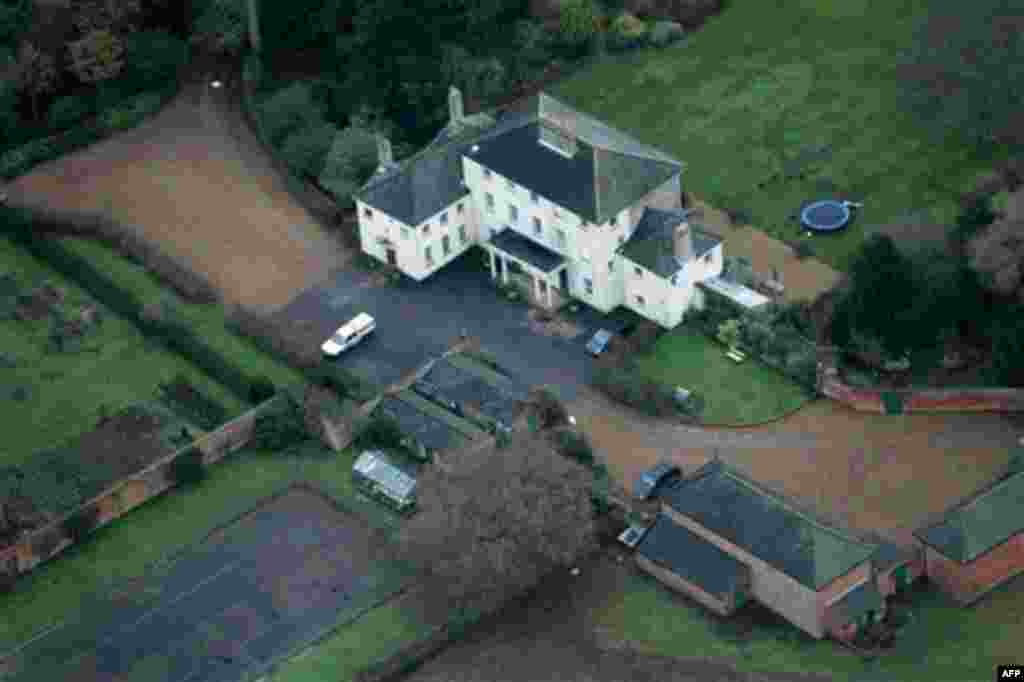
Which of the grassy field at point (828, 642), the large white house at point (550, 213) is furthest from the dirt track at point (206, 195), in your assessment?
the grassy field at point (828, 642)

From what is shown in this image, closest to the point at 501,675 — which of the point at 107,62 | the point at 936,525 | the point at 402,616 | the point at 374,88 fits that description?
the point at 402,616

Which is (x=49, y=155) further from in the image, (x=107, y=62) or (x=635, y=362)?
(x=635, y=362)

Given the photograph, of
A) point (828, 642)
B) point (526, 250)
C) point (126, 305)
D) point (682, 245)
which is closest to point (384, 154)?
point (526, 250)

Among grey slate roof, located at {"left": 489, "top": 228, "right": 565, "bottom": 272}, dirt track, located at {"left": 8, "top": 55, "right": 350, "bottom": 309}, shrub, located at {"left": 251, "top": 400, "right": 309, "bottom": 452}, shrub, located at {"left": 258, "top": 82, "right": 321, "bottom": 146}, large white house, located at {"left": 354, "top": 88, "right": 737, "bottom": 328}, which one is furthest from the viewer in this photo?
shrub, located at {"left": 258, "top": 82, "right": 321, "bottom": 146}

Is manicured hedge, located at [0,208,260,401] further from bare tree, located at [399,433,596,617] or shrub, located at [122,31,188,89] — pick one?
bare tree, located at [399,433,596,617]

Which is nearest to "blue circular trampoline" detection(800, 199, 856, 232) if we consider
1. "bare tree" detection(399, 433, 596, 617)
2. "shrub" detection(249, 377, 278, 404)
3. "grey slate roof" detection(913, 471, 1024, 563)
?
"grey slate roof" detection(913, 471, 1024, 563)

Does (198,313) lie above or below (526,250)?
below

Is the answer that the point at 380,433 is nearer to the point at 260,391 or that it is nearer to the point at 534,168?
the point at 260,391
